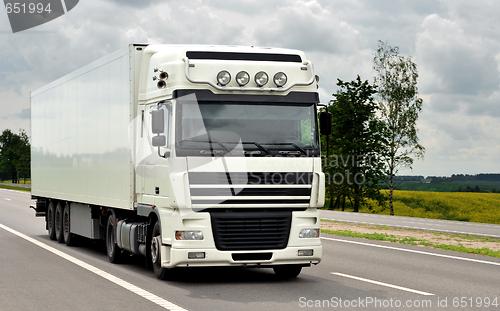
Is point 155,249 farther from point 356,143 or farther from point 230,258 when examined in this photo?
point 356,143

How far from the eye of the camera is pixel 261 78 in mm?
9969

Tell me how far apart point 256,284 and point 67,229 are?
8284 millimetres

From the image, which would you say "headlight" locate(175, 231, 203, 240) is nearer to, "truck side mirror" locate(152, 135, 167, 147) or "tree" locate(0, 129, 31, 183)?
"truck side mirror" locate(152, 135, 167, 147)

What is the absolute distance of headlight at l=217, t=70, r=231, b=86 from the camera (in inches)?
385

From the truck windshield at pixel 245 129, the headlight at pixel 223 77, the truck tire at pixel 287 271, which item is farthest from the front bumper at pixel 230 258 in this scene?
the headlight at pixel 223 77

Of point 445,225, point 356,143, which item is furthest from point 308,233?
point 356,143

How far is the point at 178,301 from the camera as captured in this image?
326 inches

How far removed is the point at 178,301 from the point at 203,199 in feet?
5.43

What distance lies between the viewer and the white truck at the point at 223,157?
9.41 m

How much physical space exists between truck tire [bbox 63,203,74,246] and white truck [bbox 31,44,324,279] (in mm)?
5539

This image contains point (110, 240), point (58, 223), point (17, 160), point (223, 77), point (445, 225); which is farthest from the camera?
point (17, 160)

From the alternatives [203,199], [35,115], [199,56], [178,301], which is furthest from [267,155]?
[35,115]

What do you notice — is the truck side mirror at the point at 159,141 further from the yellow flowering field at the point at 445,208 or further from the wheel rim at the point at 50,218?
the yellow flowering field at the point at 445,208

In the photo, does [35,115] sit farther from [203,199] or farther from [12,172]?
[12,172]
